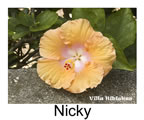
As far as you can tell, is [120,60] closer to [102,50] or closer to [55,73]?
[102,50]

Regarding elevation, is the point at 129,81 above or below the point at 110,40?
below

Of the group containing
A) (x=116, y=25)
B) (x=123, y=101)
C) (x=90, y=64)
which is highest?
(x=116, y=25)

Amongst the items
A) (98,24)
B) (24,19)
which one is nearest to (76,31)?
(98,24)

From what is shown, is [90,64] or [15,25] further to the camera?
[15,25]

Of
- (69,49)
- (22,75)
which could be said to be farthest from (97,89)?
(22,75)

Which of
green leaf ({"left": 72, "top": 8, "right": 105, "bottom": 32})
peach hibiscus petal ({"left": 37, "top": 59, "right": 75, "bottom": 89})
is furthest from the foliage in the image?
peach hibiscus petal ({"left": 37, "top": 59, "right": 75, "bottom": 89})

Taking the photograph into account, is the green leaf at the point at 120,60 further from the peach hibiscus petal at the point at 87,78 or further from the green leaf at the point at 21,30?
the green leaf at the point at 21,30

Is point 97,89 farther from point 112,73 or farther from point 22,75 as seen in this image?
point 22,75
